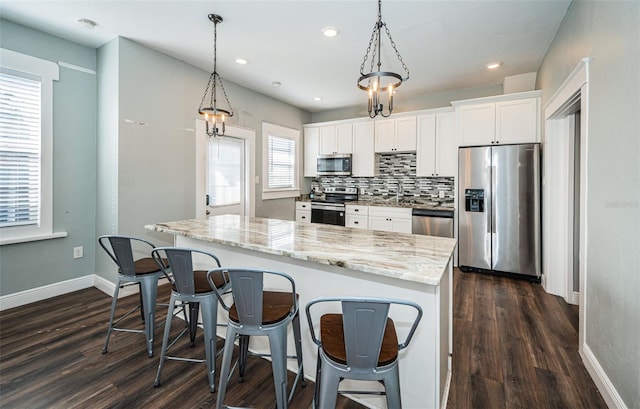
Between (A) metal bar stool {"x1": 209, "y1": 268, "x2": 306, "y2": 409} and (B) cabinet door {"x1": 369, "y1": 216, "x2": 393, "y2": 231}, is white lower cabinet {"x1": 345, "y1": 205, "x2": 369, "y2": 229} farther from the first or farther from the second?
(A) metal bar stool {"x1": 209, "y1": 268, "x2": 306, "y2": 409}

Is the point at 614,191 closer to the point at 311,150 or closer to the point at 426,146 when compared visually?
the point at 426,146

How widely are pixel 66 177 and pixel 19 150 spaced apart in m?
0.43

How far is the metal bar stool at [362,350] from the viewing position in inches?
43.7

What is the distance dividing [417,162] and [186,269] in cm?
404

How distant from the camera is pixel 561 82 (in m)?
2.81

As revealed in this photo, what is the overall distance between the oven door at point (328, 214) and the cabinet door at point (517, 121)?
103 inches

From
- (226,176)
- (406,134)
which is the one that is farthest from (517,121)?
(226,176)

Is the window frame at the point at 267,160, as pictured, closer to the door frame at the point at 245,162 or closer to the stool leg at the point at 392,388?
the door frame at the point at 245,162

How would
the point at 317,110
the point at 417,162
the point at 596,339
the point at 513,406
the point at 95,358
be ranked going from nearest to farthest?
the point at 513,406
the point at 596,339
the point at 95,358
the point at 417,162
the point at 317,110

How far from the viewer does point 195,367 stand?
2043 millimetres

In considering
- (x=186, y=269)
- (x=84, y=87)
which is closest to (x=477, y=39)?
(x=186, y=269)

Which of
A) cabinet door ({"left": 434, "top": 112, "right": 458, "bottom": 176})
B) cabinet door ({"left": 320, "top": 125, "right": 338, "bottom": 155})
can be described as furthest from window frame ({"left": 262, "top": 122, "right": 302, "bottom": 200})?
cabinet door ({"left": 434, "top": 112, "right": 458, "bottom": 176})

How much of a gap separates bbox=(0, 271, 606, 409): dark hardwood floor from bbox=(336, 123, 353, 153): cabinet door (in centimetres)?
341

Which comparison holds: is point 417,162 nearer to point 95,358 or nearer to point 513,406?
point 513,406
